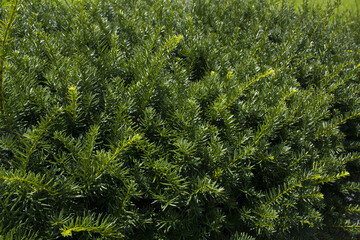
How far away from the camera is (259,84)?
2.36 meters

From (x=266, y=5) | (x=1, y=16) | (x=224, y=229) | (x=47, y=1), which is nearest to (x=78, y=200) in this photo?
(x=224, y=229)

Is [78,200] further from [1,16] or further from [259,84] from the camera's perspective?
[1,16]

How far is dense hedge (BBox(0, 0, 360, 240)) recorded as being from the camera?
145cm

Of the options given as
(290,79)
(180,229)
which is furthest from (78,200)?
(290,79)

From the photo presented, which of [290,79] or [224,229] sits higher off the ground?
[290,79]

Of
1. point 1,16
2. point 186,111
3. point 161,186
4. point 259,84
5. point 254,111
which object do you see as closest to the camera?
point 161,186

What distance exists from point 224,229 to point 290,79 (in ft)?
4.26

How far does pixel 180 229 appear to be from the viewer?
67.5 inches

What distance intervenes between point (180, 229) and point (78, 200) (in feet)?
2.01

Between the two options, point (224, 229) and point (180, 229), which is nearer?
point (180, 229)

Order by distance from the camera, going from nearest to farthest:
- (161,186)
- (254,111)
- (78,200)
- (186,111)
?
(78,200)
(161,186)
(186,111)
(254,111)

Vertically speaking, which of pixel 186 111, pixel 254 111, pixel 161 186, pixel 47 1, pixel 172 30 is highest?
pixel 47 1

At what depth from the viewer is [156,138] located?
6.03 ft

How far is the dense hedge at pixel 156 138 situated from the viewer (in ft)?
4.75
